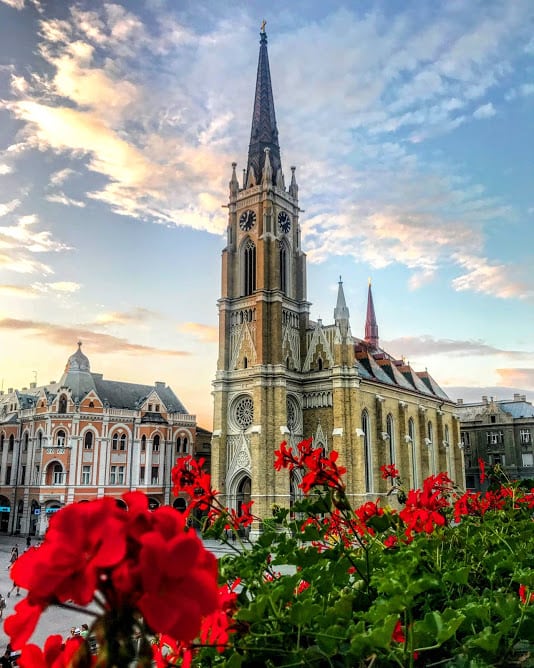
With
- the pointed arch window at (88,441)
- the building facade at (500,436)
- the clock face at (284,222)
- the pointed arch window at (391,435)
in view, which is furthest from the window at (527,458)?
the pointed arch window at (88,441)

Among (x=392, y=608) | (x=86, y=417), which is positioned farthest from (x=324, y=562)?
(x=86, y=417)

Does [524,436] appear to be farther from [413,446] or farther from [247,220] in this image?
[247,220]

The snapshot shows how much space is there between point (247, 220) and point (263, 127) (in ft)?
29.3

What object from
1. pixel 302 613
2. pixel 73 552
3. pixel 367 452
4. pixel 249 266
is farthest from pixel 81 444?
pixel 73 552

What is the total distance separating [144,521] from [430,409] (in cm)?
5395

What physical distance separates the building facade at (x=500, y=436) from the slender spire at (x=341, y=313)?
28.1m

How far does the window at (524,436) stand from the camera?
57.8 m

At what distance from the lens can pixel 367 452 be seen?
41000 mm

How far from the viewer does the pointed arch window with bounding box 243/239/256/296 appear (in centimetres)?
4203

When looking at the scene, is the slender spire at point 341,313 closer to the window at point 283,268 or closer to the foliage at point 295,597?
the window at point 283,268

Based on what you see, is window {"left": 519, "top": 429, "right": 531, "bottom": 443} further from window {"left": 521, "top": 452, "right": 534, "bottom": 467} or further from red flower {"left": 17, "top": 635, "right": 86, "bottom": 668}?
red flower {"left": 17, "top": 635, "right": 86, "bottom": 668}

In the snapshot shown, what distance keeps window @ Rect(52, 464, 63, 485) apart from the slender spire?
24021 millimetres

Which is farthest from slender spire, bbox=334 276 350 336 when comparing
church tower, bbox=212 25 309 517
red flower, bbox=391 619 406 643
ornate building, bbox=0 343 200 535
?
red flower, bbox=391 619 406 643

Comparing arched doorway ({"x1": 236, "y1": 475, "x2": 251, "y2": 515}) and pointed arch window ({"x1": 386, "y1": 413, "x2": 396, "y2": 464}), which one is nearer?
arched doorway ({"x1": 236, "y1": 475, "x2": 251, "y2": 515})
